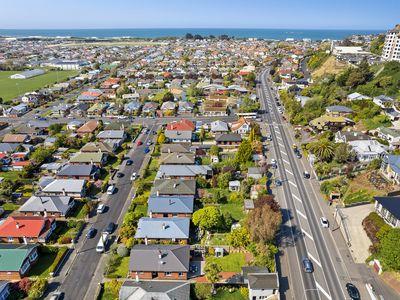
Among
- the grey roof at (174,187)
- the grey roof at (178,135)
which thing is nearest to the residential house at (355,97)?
the grey roof at (178,135)

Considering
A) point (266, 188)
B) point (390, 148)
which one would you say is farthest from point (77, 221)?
point (390, 148)

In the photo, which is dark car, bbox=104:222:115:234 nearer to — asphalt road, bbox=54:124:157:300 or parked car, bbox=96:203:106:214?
asphalt road, bbox=54:124:157:300

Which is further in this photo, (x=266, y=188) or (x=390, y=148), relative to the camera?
(x=390, y=148)

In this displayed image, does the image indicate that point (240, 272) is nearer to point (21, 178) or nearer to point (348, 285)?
point (348, 285)

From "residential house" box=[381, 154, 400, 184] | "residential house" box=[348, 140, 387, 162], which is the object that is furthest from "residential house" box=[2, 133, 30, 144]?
"residential house" box=[381, 154, 400, 184]

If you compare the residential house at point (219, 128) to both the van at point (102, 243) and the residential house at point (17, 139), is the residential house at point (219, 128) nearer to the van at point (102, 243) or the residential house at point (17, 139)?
the van at point (102, 243)
